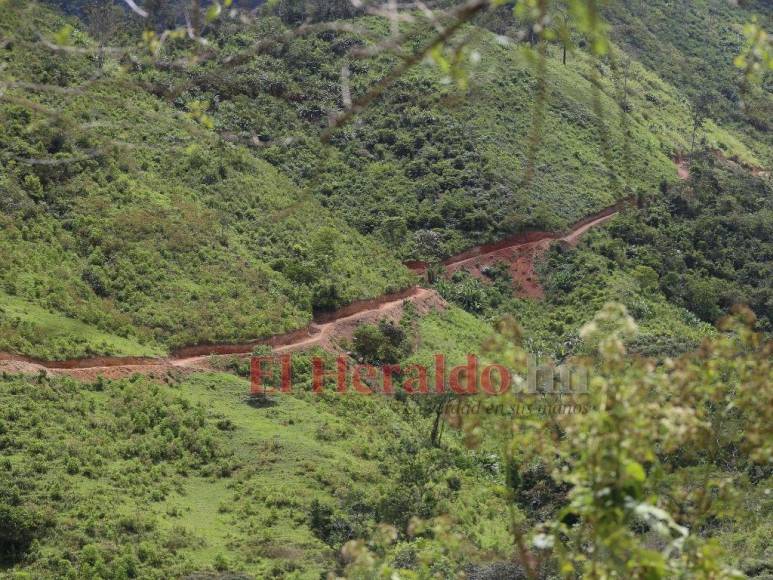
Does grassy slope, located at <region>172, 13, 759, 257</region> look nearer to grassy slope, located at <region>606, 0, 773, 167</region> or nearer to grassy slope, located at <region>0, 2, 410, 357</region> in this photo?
grassy slope, located at <region>0, 2, 410, 357</region>

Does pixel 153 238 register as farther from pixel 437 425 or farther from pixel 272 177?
pixel 437 425

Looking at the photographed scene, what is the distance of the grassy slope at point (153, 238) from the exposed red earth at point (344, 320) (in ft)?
1.17

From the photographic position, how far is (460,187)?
4316cm

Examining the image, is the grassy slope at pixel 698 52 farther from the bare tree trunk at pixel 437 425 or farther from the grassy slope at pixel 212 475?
the grassy slope at pixel 212 475

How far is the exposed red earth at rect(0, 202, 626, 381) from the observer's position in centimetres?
2378

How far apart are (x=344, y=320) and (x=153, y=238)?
670 centimetres

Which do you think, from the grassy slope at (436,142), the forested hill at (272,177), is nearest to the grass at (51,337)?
the forested hill at (272,177)

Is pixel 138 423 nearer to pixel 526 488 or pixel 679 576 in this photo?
pixel 526 488

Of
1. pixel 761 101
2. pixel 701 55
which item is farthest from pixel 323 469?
pixel 701 55

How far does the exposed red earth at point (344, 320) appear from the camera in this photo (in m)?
23.8

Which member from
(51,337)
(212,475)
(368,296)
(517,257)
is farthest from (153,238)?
(517,257)

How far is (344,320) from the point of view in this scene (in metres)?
31.4

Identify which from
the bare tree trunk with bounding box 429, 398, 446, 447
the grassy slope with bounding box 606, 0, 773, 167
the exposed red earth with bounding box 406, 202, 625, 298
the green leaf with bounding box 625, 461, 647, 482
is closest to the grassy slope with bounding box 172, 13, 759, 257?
the exposed red earth with bounding box 406, 202, 625, 298

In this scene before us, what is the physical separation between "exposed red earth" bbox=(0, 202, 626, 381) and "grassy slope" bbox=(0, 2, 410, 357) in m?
0.36
